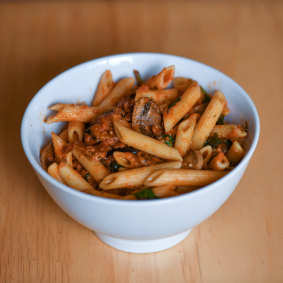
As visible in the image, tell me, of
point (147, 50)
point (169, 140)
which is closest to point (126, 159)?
point (169, 140)

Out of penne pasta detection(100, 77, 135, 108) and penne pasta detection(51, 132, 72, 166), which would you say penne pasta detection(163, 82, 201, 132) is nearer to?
penne pasta detection(100, 77, 135, 108)

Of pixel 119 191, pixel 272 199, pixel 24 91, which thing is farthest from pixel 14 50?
pixel 272 199

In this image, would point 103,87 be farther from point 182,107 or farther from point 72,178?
point 72,178

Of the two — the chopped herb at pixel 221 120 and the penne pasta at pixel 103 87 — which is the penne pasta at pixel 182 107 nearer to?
the chopped herb at pixel 221 120

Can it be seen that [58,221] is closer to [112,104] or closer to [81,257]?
[81,257]

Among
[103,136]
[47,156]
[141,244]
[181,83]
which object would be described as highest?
[181,83]

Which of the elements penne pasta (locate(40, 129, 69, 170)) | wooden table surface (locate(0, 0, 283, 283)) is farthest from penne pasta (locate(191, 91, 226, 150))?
penne pasta (locate(40, 129, 69, 170))
